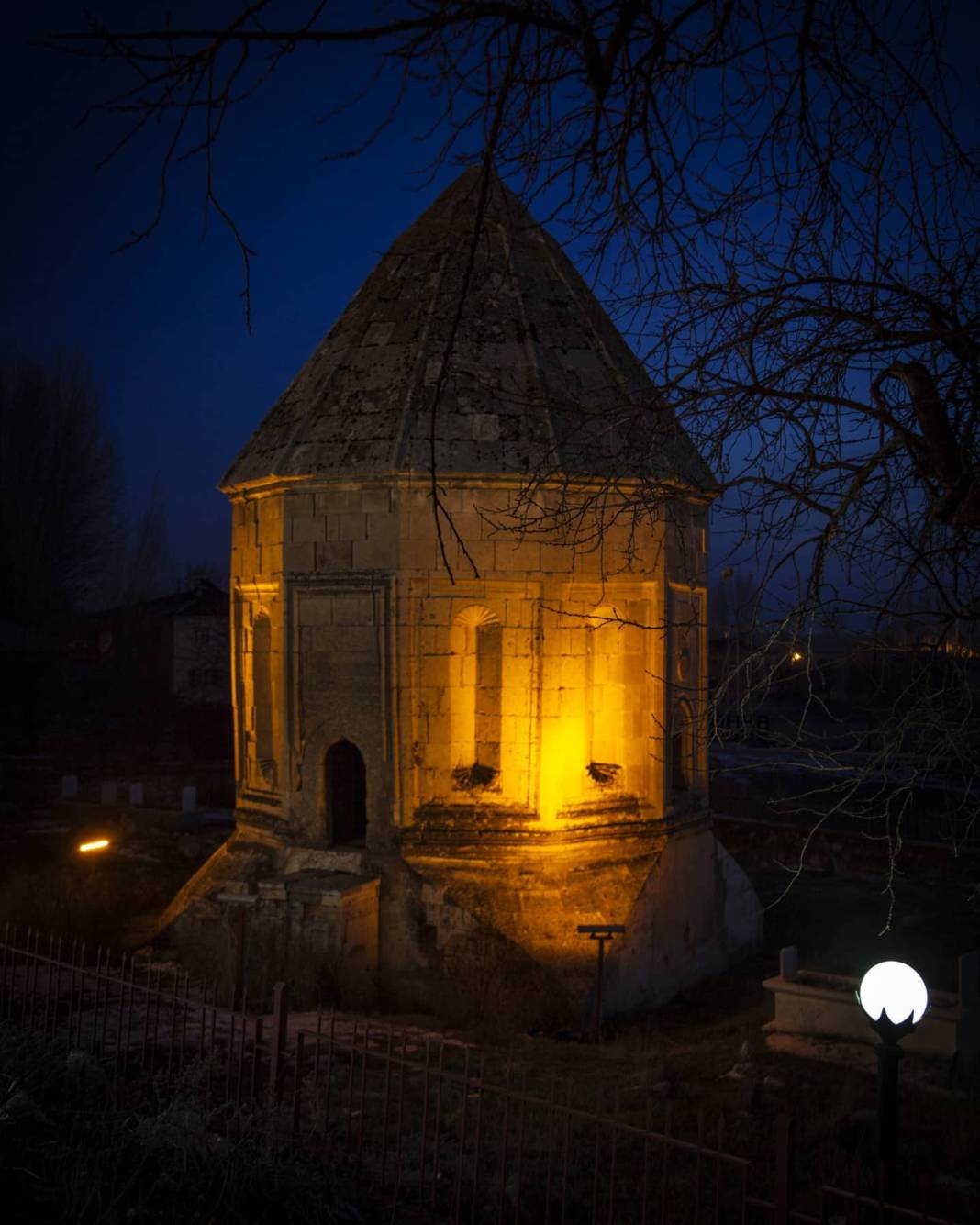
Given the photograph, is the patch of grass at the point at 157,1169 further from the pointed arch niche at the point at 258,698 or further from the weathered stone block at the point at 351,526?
the weathered stone block at the point at 351,526

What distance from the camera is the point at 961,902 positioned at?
46.3ft

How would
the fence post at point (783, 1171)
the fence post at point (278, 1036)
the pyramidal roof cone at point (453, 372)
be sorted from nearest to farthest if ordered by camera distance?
the fence post at point (783, 1171) → the fence post at point (278, 1036) → the pyramidal roof cone at point (453, 372)

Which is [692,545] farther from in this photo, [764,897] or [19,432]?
[19,432]

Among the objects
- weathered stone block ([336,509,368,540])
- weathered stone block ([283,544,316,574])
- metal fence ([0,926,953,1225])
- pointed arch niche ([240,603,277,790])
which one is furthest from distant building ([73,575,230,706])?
metal fence ([0,926,953,1225])

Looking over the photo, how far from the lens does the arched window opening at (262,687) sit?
11.4 meters

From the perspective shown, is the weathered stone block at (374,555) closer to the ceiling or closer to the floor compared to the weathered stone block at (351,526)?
closer to the floor

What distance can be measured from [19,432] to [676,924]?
24210mm

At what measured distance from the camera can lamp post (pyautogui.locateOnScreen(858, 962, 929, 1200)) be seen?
5203 millimetres

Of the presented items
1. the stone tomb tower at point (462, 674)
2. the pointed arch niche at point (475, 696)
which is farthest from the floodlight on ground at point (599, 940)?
the pointed arch niche at point (475, 696)

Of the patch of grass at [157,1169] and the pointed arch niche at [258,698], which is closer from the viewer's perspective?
the patch of grass at [157,1169]

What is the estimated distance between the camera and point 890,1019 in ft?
17.2

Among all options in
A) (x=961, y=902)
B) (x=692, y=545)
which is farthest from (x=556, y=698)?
(x=961, y=902)

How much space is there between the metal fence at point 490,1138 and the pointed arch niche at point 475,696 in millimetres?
2854

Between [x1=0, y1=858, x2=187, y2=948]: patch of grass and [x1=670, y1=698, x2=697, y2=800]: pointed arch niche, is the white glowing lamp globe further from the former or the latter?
[x1=0, y1=858, x2=187, y2=948]: patch of grass
